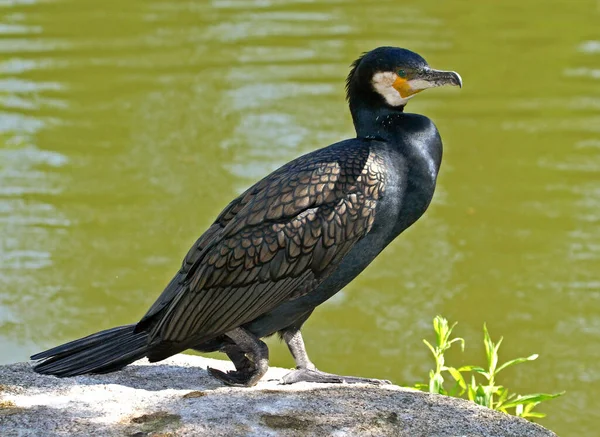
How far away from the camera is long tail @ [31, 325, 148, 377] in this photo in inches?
173

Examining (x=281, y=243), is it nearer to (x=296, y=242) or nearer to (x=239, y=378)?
(x=296, y=242)

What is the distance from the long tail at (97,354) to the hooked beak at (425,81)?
1446mm

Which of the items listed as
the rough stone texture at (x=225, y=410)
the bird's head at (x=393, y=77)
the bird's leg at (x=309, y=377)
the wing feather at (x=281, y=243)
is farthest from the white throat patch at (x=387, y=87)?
the rough stone texture at (x=225, y=410)

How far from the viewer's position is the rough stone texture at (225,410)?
155 inches

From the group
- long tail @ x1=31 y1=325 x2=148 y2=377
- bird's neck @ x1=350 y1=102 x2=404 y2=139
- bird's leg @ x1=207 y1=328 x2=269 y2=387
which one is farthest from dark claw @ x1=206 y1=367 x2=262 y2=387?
bird's neck @ x1=350 y1=102 x2=404 y2=139

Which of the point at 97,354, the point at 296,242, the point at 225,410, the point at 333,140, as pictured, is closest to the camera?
the point at 225,410

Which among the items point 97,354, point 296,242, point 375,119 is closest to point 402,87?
point 375,119

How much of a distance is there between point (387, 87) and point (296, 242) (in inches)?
31.2

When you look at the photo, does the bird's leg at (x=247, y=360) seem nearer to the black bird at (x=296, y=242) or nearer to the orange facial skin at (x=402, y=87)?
the black bird at (x=296, y=242)

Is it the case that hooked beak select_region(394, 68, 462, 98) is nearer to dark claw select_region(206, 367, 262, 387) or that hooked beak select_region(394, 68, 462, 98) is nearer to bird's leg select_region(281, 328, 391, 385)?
bird's leg select_region(281, 328, 391, 385)

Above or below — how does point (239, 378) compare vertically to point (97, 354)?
below

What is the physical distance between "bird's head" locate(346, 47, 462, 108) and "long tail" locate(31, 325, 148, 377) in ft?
4.45

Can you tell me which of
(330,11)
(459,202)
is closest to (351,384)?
(459,202)

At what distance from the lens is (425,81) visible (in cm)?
452
